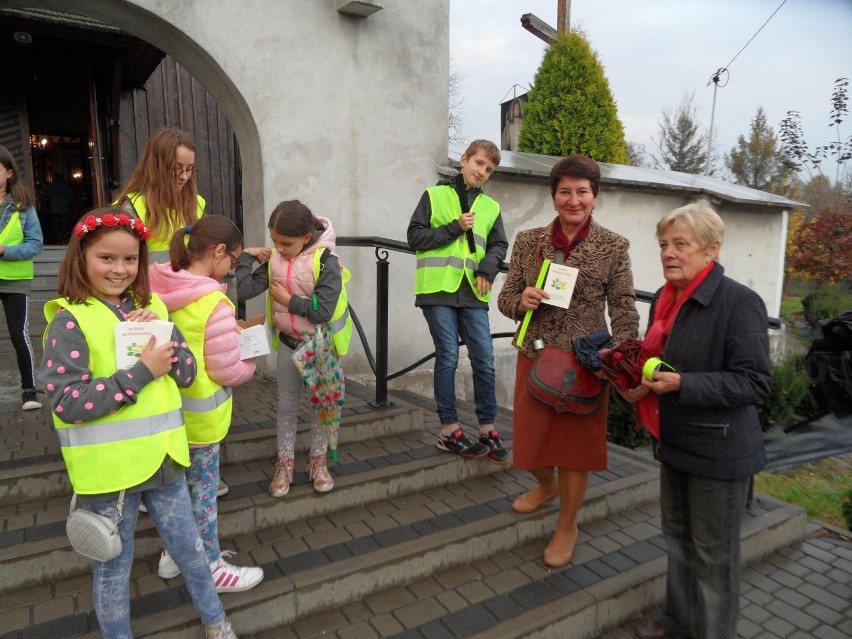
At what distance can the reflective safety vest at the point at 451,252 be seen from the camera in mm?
3381

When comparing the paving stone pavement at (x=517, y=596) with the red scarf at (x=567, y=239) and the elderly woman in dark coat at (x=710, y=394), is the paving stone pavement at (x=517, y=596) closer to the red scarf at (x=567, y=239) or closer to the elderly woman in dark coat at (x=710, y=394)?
the elderly woman in dark coat at (x=710, y=394)

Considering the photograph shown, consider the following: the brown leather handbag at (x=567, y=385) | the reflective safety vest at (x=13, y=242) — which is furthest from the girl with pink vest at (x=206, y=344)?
the reflective safety vest at (x=13, y=242)

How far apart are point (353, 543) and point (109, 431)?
1.40 meters

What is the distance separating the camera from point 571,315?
2.63 m

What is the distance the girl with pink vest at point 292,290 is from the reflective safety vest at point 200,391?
1.44 feet

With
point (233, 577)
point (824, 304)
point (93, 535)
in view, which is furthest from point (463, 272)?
point (824, 304)

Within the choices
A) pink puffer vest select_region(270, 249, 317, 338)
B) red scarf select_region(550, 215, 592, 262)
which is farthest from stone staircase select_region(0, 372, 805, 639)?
red scarf select_region(550, 215, 592, 262)

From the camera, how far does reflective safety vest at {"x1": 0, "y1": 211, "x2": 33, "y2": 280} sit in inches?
145

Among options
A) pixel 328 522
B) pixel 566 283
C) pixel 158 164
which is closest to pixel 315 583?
pixel 328 522

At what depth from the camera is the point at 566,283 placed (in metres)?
2.59

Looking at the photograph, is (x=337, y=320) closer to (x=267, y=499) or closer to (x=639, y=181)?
(x=267, y=499)

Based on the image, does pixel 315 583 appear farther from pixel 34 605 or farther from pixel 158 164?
pixel 158 164

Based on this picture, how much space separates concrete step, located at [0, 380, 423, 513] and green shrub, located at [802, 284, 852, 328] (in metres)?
10.5

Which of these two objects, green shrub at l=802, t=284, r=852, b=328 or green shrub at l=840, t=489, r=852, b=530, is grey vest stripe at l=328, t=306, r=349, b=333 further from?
green shrub at l=802, t=284, r=852, b=328
